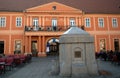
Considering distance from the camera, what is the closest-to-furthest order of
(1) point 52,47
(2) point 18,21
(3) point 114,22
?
(2) point 18,21 < (1) point 52,47 < (3) point 114,22

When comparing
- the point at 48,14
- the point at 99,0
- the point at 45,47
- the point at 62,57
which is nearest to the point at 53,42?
the point at 45,47

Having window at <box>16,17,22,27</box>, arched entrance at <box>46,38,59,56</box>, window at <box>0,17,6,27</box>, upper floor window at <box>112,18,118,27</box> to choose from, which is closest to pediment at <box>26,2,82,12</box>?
window at <box>16,17,22,27</box>

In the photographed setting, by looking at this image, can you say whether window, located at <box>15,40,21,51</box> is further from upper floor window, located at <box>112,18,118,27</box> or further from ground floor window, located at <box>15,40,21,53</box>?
upper floor window, located at <box>112,18,118,27</box>

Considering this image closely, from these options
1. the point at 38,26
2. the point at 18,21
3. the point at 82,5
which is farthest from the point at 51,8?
the point at 82,5

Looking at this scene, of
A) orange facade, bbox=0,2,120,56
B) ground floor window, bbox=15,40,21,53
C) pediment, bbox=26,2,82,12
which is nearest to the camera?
orange facade, bbox=0,2,120,56

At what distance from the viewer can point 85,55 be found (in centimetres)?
1163

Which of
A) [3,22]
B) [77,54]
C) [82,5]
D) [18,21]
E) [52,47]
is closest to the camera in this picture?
[77,54]

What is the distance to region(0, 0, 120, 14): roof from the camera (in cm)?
3675

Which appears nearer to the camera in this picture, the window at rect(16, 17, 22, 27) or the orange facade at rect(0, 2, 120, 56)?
the orange facade at rect(0, 2, 120, 56)

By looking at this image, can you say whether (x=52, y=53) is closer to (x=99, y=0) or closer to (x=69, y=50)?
(x=99, y=0)

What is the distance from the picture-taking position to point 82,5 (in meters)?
39.4

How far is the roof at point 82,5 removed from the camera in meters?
36.8

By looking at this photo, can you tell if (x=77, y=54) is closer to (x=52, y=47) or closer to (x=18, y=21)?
(x=52, y=47)

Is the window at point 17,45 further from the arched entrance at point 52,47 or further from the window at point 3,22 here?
the arched entrance at point 52,47
